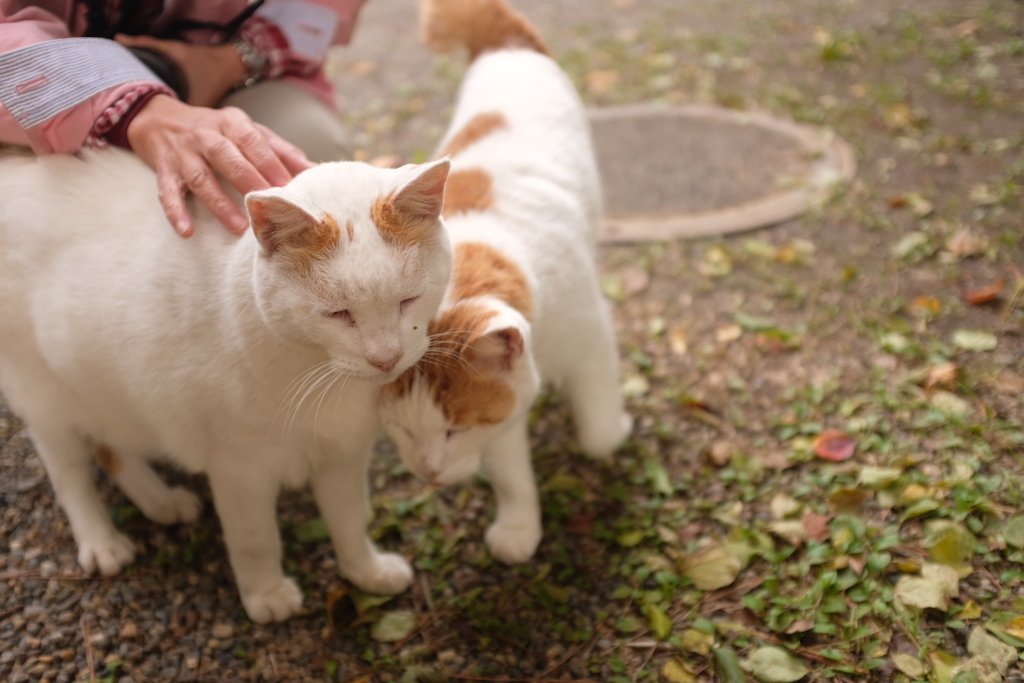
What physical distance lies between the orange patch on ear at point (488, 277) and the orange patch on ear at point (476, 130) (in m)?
0.53

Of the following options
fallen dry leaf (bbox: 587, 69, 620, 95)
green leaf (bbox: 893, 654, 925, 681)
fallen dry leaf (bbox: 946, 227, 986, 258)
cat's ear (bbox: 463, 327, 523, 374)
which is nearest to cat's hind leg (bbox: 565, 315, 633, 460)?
cat's ear (bbox: 463, 327, 523, 374)

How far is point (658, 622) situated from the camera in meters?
1.89

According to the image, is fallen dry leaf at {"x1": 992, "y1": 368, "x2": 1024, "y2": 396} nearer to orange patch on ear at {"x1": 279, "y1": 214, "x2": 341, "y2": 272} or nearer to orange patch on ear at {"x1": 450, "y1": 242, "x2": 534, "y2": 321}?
orange patch on ear at {"x1": 450, "y1": 242, "x2": 534, "y2": 321}

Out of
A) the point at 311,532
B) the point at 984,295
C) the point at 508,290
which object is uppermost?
the point at 508,290

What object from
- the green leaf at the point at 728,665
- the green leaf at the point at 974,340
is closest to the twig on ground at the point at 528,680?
the green leaf at the point at 728,665

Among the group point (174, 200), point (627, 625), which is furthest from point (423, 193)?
point (627, 625)

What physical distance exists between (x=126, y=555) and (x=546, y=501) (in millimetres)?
1105

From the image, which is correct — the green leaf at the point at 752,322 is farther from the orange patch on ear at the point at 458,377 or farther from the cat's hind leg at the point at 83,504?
the cat's hind leg at the point at 83,504

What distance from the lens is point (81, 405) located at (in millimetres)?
1899

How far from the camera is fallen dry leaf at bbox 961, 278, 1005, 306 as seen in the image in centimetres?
262

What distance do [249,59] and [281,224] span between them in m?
1.17

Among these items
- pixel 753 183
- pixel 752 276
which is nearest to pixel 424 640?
pixel 752 276

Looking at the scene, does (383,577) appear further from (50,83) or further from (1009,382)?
(1009,382)

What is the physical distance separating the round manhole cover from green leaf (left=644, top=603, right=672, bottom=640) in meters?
1.64
